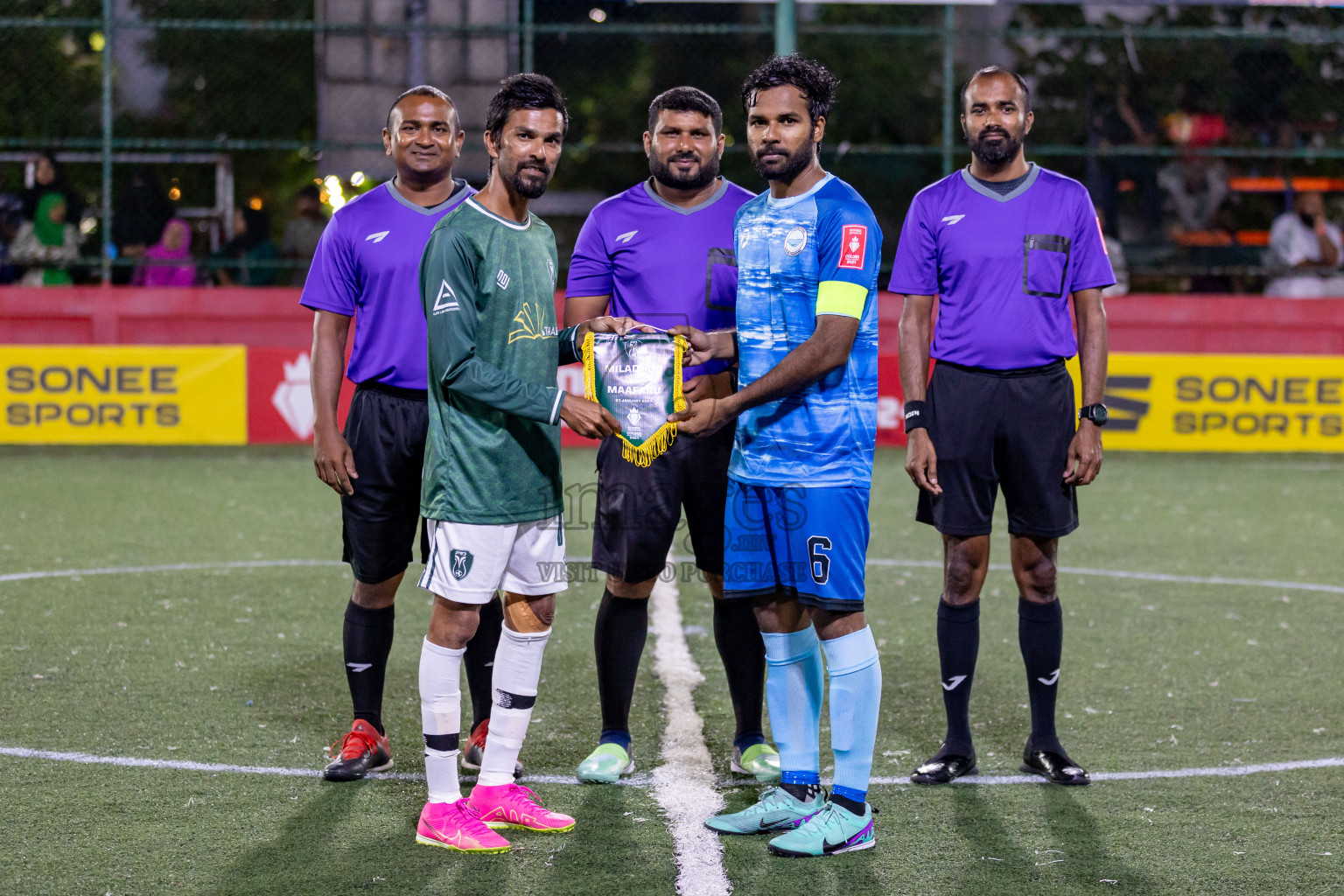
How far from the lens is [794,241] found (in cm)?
392

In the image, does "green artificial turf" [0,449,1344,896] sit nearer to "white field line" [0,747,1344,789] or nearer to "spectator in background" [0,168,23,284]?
"white field line" [0,747,1344,789]

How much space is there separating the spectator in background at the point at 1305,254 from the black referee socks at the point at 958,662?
1088 cm

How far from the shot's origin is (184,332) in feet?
44.2

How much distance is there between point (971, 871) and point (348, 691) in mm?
2620

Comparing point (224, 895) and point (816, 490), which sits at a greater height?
point (816, 490)

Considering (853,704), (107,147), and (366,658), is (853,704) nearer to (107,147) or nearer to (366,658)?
(366,658)

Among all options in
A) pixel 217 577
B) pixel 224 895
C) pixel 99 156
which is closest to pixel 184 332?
pixel 99 156

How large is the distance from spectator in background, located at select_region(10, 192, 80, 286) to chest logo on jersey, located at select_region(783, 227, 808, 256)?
1156 cm

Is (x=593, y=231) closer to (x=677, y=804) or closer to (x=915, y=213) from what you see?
(x=915, y=213)

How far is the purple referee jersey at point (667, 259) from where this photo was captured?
177 inches

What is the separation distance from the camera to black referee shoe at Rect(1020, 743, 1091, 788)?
453cm

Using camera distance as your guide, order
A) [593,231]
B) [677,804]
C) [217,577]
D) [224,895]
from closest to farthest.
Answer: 1. [224,895]
2. [677,804]
3. [593,231]
4. [217,577]

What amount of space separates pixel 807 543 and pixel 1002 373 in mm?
1034

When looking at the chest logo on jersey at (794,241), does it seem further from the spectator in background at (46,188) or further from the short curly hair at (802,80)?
the spectator in background at (46,188)
